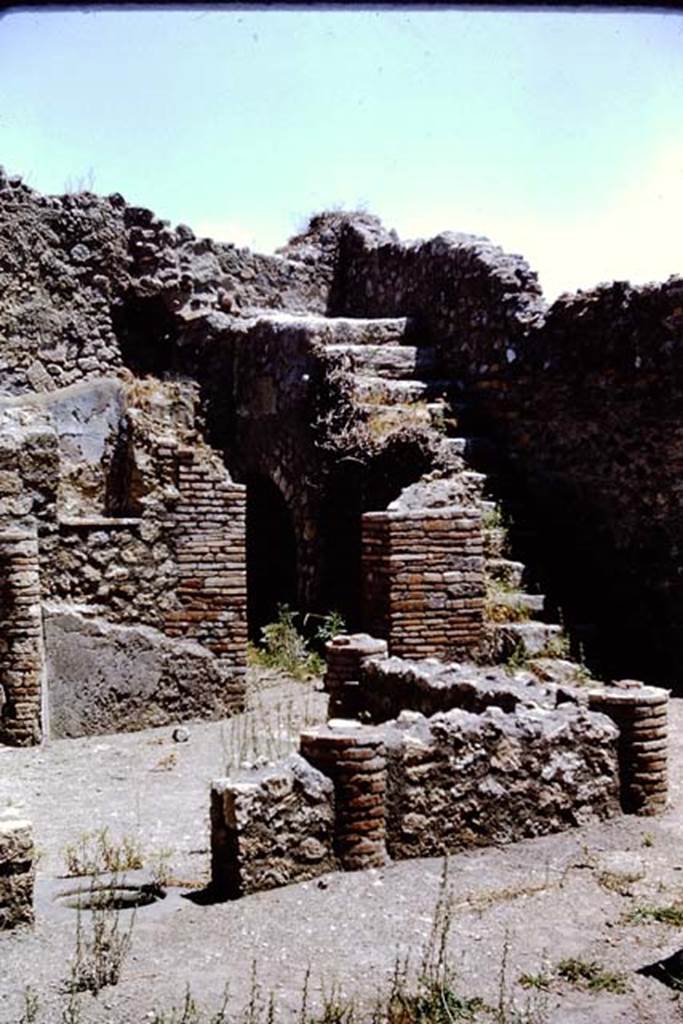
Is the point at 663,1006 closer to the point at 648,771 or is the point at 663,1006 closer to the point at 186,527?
the point at 648,771

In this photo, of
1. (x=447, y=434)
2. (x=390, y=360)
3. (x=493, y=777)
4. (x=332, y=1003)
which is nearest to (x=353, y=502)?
(x=447, y=434)

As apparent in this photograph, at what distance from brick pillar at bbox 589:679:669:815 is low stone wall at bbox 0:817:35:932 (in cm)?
311

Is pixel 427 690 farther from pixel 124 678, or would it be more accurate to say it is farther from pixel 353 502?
pixel 353 502

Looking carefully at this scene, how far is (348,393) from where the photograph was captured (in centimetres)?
1181

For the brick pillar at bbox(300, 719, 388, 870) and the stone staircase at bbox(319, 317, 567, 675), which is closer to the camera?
the brick pillar at bbox(300, 719, 388, 870)

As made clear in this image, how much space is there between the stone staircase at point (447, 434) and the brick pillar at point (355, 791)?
360 centimetres

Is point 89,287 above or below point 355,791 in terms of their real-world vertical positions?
above

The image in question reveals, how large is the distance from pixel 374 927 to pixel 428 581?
5.00 m

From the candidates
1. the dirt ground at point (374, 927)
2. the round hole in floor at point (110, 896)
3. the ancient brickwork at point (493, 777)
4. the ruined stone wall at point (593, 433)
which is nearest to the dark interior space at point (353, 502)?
the ruined stone wall at point (593, 433)

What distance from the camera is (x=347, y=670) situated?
8562 millimetres

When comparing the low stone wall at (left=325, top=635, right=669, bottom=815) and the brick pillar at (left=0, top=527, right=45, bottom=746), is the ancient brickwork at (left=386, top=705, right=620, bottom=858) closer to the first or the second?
the low stone wall at (left=325, top=635, right=669, bottom=815)

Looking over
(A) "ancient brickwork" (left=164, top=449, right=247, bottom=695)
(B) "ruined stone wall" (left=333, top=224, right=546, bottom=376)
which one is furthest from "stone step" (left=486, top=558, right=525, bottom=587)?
(B) "ruined stone wall" (left=333, top=224, right=546, bottom=376)

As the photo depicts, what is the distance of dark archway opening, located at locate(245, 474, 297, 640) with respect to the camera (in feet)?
43.8

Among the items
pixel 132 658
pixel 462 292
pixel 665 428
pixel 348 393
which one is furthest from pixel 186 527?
pixel 462 292
